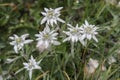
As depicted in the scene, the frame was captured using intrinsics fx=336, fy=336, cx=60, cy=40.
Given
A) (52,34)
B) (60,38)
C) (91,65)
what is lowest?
(91,65)

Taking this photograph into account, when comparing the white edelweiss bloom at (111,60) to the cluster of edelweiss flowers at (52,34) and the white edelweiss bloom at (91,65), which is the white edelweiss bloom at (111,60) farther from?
the cluster of edelweiss flowers at (52,34)

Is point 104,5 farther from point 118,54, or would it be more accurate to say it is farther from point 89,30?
point 89,30

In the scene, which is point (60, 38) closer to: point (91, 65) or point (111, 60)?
point (91, 65)

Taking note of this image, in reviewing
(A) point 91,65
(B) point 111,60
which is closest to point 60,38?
(A) point 91,65

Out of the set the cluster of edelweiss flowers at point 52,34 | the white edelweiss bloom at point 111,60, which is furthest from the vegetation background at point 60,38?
the cluster of edelweiss flowers at point 52,34

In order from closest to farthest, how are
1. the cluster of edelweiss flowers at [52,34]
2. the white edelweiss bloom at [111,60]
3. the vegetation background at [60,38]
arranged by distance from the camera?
the cluster of edelweiss flowers at [52,34]
the vegetation background at [60,38]
the white edelweiss bloom at [111,60]

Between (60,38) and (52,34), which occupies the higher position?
(52,34)
